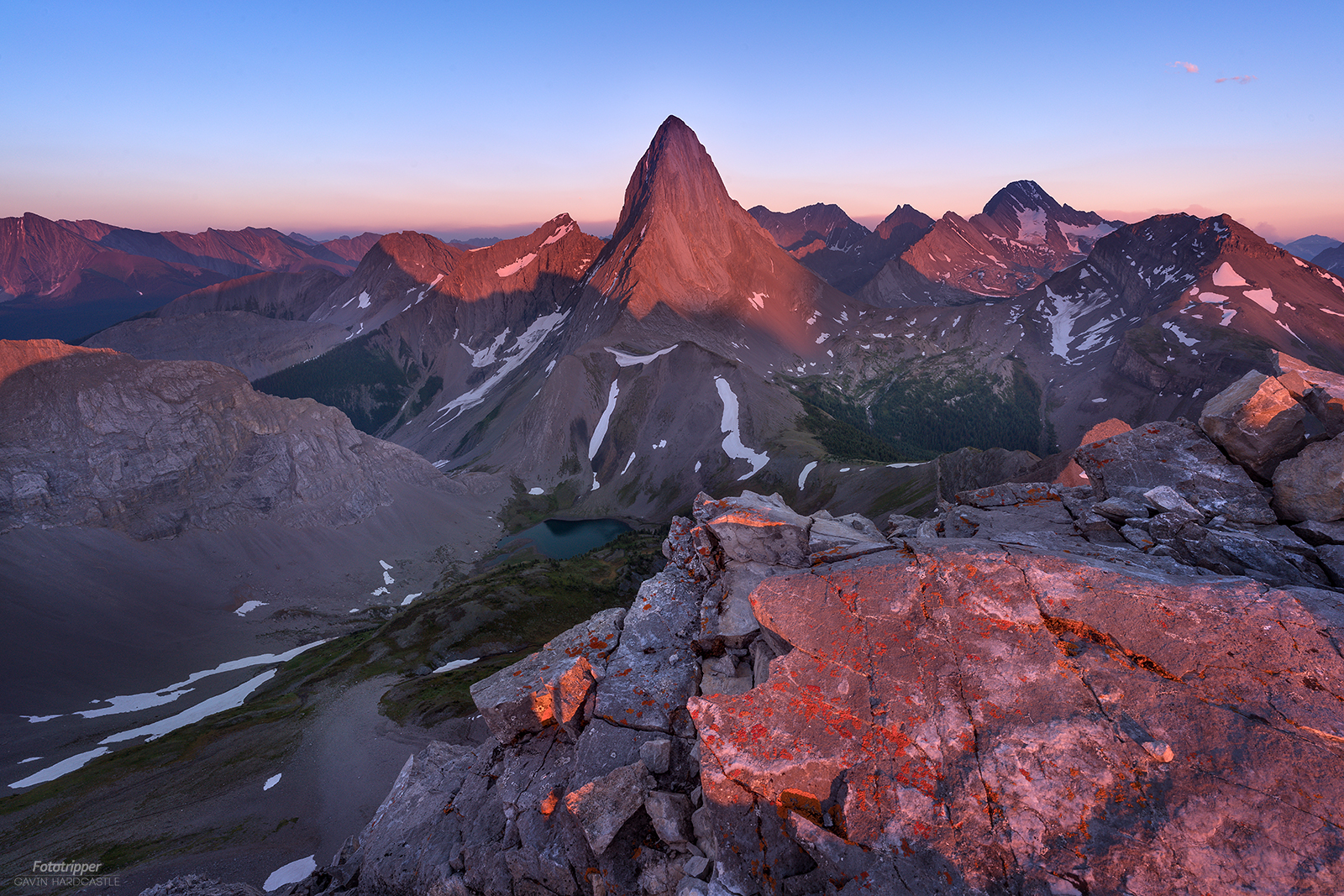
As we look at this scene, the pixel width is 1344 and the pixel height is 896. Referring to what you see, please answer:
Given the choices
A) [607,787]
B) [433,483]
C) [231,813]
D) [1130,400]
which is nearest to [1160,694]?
[607,787]

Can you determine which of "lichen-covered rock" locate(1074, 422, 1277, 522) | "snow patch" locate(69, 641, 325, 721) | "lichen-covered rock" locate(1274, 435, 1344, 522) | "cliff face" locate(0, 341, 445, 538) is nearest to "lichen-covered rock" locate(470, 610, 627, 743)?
"lichen-covered rock" locate(1074, 422, 1277, 522)

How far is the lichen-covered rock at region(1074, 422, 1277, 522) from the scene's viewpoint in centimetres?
1636

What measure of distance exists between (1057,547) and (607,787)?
48.0 ft

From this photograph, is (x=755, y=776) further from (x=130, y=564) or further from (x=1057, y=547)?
(x=130, y=564)

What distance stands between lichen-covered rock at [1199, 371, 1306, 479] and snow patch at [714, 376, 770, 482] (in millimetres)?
106257

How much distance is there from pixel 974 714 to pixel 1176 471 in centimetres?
1355

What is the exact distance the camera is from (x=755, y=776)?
38.2 feet

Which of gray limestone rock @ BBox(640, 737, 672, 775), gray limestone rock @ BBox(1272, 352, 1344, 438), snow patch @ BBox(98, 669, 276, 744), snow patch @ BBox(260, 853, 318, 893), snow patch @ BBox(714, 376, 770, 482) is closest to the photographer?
gray limestone rock @ BBox(640, 737, 672, 775)

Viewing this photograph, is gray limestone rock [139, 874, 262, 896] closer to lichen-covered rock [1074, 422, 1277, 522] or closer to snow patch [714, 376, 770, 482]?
lichen-covered rock [1074, 422, 1277, 522]

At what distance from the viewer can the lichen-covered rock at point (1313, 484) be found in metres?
14.6

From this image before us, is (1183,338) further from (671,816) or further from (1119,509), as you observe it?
(671,816)

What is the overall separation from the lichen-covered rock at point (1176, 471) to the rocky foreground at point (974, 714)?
0.30ft

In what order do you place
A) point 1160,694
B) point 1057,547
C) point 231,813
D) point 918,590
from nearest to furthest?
point 1160,694, point 918,590, point 1057,547, point 231,813

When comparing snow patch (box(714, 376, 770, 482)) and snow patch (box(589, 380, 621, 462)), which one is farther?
snow patch (box(589, 380, 621, 462))
